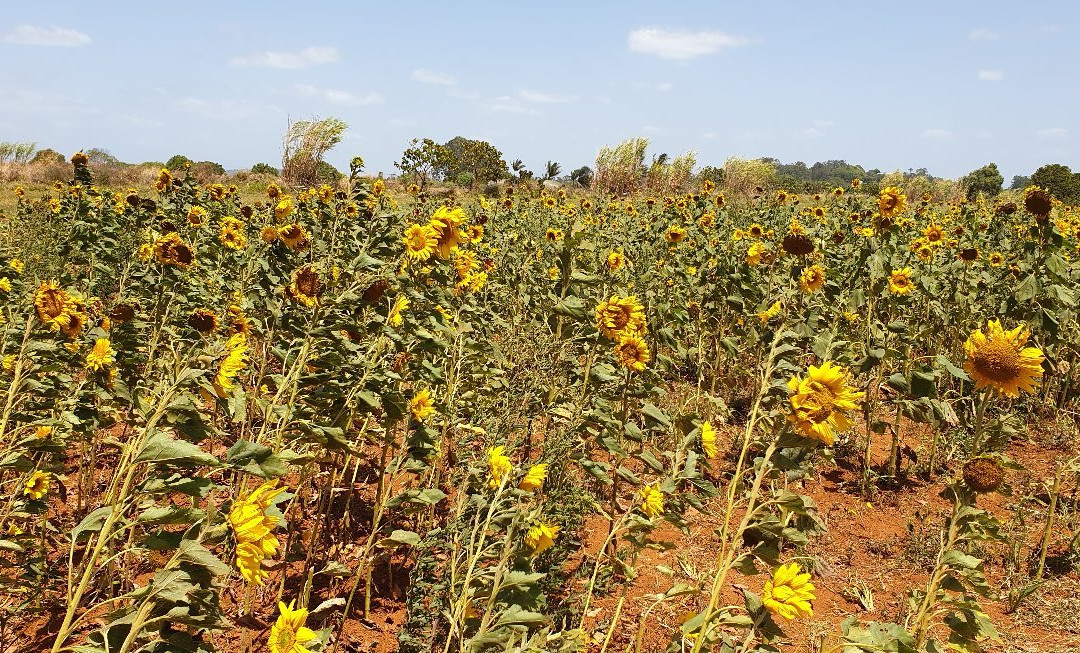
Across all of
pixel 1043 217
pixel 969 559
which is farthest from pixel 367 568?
pixel 1043 217

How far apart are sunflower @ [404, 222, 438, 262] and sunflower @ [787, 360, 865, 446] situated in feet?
5.28

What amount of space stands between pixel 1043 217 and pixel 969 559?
2.52 m

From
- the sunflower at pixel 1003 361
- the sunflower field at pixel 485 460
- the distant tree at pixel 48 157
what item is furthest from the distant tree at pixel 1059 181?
the distant tree at pixel 48 157

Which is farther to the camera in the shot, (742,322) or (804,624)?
(742,322)

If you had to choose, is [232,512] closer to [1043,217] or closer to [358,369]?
[358,369]

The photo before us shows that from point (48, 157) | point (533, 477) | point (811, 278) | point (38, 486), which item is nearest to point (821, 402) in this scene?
point (533, 477)

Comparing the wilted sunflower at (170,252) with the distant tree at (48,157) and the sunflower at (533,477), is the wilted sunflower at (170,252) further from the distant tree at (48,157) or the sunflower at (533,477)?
the distant tree at (48,157)

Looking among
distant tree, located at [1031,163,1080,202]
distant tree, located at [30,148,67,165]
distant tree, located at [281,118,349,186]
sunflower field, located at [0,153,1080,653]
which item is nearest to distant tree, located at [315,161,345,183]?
distant tree, located at [281,118,349,186]

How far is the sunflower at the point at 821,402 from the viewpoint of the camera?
1.47m

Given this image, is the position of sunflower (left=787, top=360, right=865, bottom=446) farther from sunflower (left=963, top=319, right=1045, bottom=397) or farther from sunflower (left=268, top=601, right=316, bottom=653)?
sunflower (left=268, top=601, right=316, bottom=653)

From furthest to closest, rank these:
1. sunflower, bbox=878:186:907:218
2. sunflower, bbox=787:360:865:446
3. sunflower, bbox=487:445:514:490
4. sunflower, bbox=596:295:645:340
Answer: sunflower, bbox=878:186:907:218 < sunflower, bbox=596:295:645:340 < sunflower, bbox=487:445:514:490 < sunflower, bbox=787:360:865:446

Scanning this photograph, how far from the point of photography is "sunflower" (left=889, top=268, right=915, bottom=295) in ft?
14.0

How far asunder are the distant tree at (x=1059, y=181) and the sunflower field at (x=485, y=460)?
20.2 metres

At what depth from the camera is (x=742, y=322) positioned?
17.2 ft
